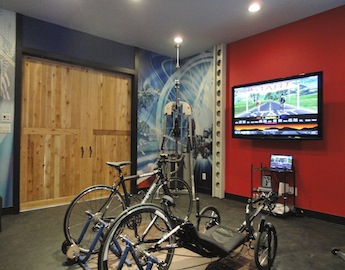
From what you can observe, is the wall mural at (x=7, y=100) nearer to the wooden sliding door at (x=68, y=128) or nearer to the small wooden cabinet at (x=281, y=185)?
the wooden sliding door at (x=68, y=128)

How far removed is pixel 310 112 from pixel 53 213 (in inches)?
156

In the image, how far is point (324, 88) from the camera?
11.5ft

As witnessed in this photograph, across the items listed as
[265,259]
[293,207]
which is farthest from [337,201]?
[265,259]

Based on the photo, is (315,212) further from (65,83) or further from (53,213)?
(65,83)

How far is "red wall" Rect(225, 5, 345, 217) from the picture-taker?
3.37m

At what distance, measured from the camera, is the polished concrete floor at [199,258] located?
2.27 meters

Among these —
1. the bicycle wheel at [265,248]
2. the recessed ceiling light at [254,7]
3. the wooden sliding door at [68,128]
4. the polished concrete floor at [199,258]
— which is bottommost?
the polished concrete floor at [199,258]

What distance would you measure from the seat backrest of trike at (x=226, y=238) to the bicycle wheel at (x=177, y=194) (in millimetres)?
554

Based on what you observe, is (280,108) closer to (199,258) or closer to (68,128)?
(199,258)

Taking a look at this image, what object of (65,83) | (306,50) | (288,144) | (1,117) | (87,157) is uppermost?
(306,50)

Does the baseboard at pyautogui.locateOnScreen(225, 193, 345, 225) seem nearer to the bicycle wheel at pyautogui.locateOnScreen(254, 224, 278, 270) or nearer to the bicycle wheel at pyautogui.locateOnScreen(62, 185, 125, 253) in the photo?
the bicycle wheel at pyautogui.locateOnScreen(254, 224, 278, 270)

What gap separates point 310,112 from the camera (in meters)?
3.41

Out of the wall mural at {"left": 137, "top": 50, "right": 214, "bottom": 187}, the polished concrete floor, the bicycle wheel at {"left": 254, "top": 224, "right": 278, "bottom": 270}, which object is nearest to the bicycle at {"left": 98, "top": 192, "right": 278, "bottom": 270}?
the bicycle wheel at {"left": 254, "top": 224, "right": 278, "bottom": 270}

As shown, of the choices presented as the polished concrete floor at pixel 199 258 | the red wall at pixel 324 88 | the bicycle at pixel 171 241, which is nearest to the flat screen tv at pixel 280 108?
the red wall at pixel 324 88
